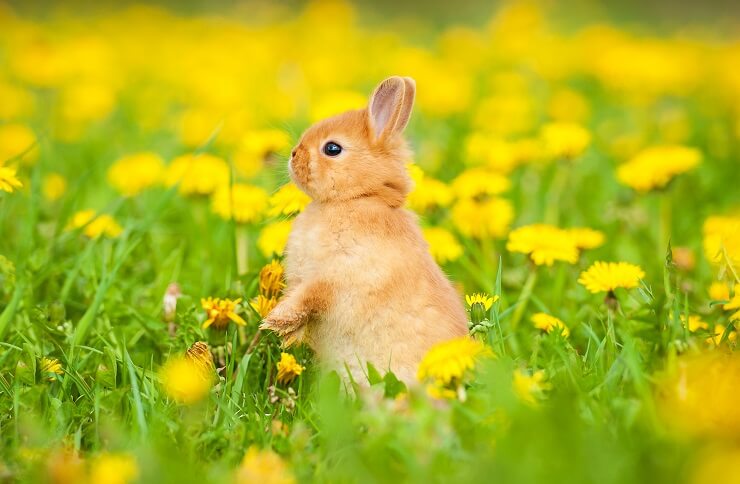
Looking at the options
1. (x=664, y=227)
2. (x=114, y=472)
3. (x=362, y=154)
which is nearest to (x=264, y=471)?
(x=114, y=472)

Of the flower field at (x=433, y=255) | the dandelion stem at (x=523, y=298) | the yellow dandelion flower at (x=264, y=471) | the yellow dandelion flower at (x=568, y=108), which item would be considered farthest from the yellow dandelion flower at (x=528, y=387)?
the yellow dandelion flower at (x=568, y=108)

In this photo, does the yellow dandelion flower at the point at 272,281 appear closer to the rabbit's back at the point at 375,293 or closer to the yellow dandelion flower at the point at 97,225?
the rabbit's back at the point at 375,293

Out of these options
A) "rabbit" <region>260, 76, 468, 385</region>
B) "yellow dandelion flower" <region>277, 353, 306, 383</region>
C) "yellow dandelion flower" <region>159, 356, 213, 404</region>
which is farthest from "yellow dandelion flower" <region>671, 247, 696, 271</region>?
"yellow dandelion flower" <region>159, 356, 213, 404</region>

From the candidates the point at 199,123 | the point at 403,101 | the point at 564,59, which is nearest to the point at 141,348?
the point at 403,101

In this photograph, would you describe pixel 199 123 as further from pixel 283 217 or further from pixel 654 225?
pixel 654 225

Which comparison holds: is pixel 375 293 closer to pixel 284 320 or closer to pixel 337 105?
pixel 284 320

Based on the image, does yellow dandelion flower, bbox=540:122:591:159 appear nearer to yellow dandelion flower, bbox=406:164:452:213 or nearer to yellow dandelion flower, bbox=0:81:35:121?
yellow dandelion flower, bbox=406:164:452:213
